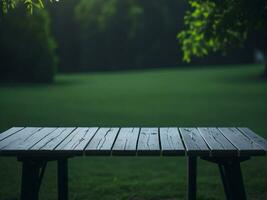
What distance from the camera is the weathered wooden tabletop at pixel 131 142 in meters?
4.00

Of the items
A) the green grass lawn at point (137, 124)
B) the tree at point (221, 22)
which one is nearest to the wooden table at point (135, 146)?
the green grass lawn at point (137, 124)

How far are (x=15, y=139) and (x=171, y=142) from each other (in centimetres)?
141

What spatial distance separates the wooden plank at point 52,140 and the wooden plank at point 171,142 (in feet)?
2.98

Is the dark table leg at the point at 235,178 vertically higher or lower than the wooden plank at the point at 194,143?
lower

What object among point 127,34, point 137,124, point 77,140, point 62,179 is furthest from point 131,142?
point 127,34

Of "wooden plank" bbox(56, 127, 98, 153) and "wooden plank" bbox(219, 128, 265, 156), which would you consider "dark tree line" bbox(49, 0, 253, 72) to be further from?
"wooden plank" bbox(219, 128, 265, 156)

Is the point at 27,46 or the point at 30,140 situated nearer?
the point at 30,140

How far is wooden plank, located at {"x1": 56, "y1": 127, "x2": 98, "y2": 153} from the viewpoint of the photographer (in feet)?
13.4

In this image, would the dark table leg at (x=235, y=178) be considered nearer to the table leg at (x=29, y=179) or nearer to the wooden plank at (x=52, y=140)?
the wooden plank at (x=52, y=140)

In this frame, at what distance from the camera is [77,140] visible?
4.47 metres

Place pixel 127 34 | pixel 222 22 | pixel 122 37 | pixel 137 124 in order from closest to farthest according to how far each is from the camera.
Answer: pixel 222 22
pixel 137 124
pixel 127 34
pixel 122 37

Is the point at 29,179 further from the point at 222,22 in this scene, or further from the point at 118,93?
the point at 118,93

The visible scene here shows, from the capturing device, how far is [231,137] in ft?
15.2

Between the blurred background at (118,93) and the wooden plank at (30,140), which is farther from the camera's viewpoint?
the blurred background at (118,93)
